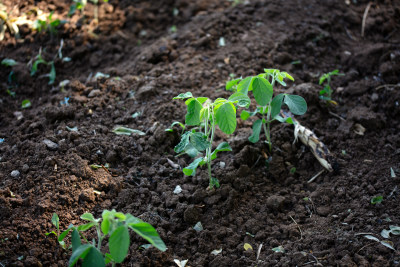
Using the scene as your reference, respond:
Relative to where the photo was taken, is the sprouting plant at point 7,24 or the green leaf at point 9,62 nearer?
the green leaf at point 9,62

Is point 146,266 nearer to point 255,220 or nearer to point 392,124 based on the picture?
point 255,220

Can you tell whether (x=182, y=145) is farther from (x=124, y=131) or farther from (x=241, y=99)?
(x=124, y=131)

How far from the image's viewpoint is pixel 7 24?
12.1ft

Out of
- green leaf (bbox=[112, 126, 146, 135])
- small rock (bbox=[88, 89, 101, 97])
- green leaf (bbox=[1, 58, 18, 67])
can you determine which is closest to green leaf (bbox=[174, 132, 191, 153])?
green leaf (bbox=[112, 126, 146, 135])

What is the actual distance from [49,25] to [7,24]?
0.38 metres

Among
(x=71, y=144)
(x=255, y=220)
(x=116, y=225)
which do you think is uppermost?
(x=116, y=225)

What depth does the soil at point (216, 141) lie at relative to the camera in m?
2.15

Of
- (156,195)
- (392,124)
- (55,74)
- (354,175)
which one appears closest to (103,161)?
(156,195)

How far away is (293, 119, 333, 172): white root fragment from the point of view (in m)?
2.55

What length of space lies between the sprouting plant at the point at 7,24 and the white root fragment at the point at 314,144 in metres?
2.74

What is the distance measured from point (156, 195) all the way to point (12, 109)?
61.8 inches

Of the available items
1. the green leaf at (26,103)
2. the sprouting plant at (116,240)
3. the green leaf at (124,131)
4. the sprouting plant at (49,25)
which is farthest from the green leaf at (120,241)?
the sprouting plant at (49,25)

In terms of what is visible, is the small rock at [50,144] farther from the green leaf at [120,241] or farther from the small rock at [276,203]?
the small rock at [276,203]

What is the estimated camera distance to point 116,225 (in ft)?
5.64
